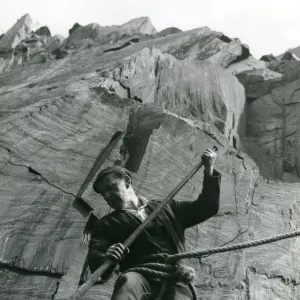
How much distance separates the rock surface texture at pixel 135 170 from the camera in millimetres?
8750

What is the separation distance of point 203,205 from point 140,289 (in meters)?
1.28

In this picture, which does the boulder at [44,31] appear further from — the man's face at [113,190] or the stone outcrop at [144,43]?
the man's face at [113,190]

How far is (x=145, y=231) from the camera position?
6379mm

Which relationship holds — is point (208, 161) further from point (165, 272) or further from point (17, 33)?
point (17, 33)

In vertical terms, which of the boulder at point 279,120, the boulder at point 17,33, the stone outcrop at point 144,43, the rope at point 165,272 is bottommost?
the rope at point 165,272

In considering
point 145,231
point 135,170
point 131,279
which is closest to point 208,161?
point 145,231

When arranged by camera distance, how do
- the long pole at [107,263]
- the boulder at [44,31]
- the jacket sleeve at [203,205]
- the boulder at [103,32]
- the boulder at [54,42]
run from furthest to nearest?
the boulder at [44,31]
the boulder at [54,42]
the boulder at [103,32]
the jacket sleeve at [203,205]
the long pole at [107,263]

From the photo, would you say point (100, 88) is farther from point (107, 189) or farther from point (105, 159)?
point (107, 189)

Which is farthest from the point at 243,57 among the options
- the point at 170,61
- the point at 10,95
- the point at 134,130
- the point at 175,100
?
the point at 134,130

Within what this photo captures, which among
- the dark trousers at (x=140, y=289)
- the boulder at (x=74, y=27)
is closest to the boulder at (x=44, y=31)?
the boulder at (x=74, y=27)

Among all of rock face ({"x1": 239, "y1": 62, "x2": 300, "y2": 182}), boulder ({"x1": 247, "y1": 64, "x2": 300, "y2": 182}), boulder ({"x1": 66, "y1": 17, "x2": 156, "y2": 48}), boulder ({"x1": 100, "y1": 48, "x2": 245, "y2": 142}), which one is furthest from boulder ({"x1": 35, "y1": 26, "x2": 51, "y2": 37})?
boulder ({"x1": 247, "y1": 64, "x2": 300, "y2": 182})

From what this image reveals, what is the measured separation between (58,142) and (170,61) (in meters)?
5.88

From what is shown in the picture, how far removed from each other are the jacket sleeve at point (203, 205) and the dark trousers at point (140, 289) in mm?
920

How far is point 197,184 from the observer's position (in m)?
10.2
